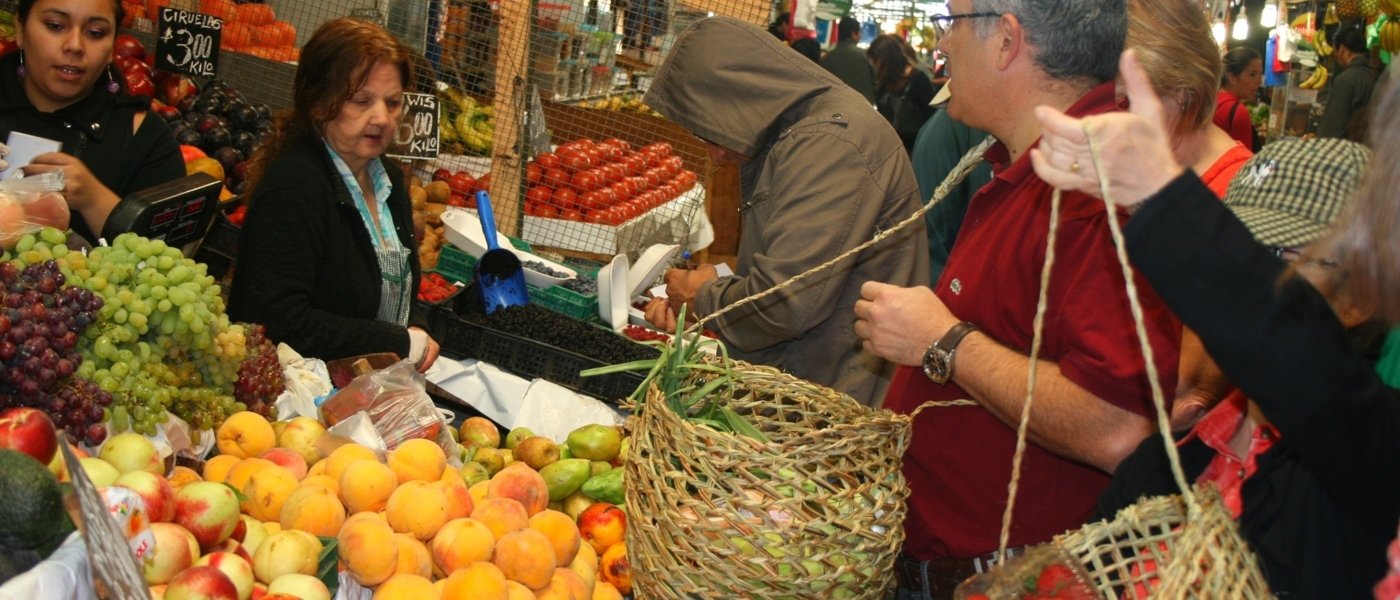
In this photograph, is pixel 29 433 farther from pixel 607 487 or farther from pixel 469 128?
pixel 469 128

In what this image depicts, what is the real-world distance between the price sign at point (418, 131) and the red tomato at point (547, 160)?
87 cm

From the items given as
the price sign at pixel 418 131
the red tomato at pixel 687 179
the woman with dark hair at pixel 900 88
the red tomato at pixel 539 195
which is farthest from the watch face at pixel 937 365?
the woman with dark hair at pixel 900 88

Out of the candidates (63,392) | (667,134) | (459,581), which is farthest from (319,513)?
(667,134)

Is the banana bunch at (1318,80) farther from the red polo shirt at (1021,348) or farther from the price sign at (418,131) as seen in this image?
the red polo shirt at (1021,348)

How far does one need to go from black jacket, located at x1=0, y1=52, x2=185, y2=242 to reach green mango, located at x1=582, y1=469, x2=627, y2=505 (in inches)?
60.5

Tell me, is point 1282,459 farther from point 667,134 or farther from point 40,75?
point 667,134

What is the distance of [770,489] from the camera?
4.99 feet

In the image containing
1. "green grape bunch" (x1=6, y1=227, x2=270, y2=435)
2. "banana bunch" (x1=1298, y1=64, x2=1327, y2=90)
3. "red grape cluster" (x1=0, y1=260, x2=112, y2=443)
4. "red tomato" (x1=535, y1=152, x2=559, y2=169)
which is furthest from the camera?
"banana bunch" (x1=1298, y1=64, x2=1327, y2=90)

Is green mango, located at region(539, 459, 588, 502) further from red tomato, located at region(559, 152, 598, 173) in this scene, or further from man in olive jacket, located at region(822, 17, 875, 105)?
man in olive jacket, located at region(822, 17, 875, 105)

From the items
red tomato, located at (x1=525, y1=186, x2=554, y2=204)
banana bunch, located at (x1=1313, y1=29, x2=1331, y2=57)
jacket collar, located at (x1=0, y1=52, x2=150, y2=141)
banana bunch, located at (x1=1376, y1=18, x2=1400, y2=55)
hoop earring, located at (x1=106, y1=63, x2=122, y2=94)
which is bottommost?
red tomato, located at (x1=525, y1=186, x2=554, y2=204)

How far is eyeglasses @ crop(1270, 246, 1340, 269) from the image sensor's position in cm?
114

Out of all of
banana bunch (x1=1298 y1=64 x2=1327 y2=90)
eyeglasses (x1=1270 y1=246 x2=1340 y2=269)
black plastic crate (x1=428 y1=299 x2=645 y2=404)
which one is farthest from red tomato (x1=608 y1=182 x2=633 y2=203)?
banana bunch (x1=1298 y1=64 x2=1327 y2=90)

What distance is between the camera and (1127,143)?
3.55 ft

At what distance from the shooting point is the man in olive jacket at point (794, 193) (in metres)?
2.70
